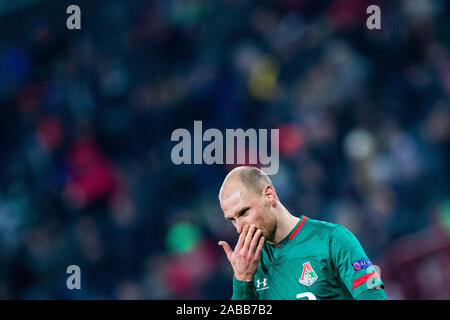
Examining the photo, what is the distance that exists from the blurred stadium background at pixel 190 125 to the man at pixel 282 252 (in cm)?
231

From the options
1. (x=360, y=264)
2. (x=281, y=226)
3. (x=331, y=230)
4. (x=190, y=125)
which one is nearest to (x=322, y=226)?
(x=331, y=230)

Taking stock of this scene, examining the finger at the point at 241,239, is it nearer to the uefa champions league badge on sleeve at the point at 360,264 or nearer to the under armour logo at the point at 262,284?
the under armour logo at the point at 262,284

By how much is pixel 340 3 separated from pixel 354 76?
2.49ft

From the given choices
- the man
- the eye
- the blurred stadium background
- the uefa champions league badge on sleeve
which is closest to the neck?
the man

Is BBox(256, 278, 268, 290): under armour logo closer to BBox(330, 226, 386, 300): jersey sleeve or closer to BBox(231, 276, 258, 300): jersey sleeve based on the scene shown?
BBox(231, 276, 258, 300): jersey sleeve

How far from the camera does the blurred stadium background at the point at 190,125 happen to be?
5.60 meters

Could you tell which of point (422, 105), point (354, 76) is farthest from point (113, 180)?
point (422, 105)

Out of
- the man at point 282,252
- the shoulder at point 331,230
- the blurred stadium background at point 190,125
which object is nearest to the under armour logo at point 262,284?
the man at point 282,252

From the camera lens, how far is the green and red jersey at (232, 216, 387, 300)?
2.83m

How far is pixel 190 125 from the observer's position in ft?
19.3

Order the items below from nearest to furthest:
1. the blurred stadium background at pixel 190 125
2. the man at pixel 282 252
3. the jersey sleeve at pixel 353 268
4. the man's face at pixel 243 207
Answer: the jersey sleeve at pixel 353 268 → the man at pixel 282 252 → the man's face at pixel 243 207 → the blurred stadium background at pixel 190 125

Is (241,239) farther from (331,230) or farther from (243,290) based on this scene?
(331,230)

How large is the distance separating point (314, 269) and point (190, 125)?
10.1 ft

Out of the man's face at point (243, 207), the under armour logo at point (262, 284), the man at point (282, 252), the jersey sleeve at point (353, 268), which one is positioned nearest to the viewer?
the jersey sleeve at point (353, 268)
